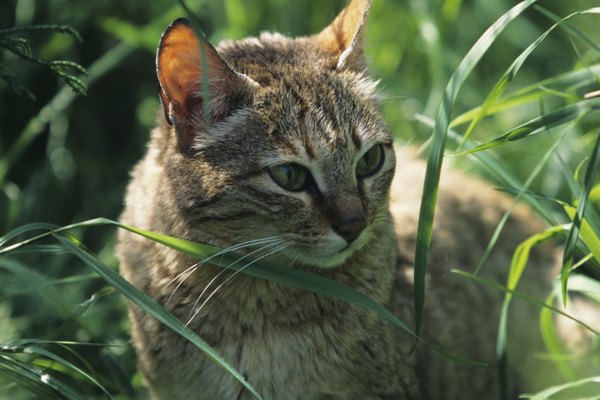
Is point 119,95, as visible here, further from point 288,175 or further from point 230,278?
point 288,175

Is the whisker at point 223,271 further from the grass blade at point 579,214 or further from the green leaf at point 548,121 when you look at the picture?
the grass blade at point 579,214

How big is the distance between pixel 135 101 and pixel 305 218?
2.56 metres

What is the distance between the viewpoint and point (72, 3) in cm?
410

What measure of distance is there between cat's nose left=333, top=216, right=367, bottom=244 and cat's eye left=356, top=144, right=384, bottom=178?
0.63 ft

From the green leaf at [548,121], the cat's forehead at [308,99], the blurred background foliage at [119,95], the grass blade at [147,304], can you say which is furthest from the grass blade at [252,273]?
the blurred background foliage at [119,95]

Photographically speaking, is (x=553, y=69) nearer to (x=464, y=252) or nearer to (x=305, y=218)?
(x=464, y=252)

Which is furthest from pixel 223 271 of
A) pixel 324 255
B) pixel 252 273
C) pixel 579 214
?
pixel 579 214

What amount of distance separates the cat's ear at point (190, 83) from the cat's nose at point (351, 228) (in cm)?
47

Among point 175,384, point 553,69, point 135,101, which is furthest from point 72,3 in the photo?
point 553,69

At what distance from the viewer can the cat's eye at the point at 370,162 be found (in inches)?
96.3

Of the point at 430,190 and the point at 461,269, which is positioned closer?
the point at 430,190

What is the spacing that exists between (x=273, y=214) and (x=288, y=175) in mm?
114

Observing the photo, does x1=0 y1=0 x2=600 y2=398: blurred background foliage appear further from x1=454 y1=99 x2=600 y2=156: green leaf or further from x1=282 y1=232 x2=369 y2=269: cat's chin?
x1=282 y1=232 x2=369 y2=269: cat's chin

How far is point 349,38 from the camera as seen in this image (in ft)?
8.95
